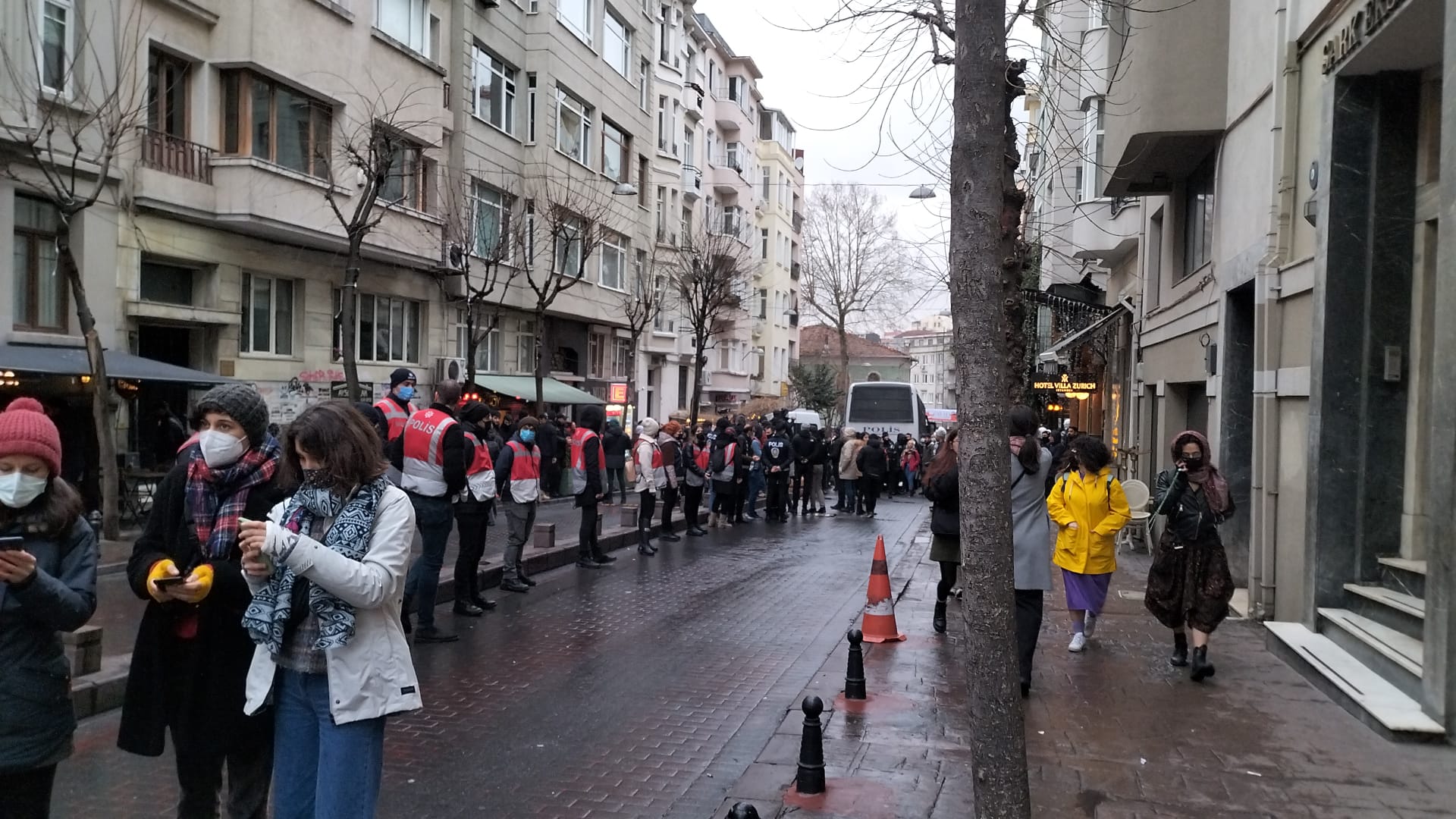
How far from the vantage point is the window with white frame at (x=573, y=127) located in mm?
29547

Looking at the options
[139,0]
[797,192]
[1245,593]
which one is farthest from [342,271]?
[797,192]

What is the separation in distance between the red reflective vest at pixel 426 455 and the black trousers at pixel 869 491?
14777 mm

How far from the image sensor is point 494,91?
88.7 ft

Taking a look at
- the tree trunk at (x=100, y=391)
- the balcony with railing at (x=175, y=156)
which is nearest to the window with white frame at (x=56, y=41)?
the balcony with railing at (x=175, y=156)

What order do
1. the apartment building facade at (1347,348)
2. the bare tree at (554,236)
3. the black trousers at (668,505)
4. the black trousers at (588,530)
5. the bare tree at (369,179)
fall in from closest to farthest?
1. the apartment building facade at (1347,348)
2. the black trousers at (588,530)
3. the bare tree at (369,179)
4. the black trousers at (668,505)
5. the bare tree at (554,236)

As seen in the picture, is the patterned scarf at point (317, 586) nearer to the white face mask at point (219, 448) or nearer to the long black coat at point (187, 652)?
the long black coat at point (187, 652)

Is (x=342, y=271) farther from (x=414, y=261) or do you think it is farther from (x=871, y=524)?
(x=871, y=524)

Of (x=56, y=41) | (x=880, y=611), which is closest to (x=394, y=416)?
(x=880, y=611)

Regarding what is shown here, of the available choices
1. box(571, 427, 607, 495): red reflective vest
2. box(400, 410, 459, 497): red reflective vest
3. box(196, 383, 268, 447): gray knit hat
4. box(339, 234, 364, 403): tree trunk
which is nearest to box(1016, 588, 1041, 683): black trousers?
box(400, 410, 459, 497): red reflective vest

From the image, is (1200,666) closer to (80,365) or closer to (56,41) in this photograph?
(80,365)

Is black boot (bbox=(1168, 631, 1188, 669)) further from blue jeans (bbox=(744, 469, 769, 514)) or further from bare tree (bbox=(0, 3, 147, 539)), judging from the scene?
blue jeans (bbox=(744, 469, 769, 514))

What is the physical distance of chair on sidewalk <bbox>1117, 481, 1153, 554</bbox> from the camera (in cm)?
1240

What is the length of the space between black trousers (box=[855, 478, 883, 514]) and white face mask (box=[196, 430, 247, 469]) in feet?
63.2

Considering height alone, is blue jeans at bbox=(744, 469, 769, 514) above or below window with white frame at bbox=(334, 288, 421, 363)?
below
